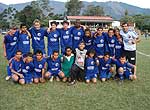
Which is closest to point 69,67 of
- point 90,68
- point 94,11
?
point 90,68

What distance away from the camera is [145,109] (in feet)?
19.4

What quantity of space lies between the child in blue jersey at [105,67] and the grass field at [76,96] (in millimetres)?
328

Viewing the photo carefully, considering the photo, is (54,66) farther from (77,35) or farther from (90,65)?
(77,35)

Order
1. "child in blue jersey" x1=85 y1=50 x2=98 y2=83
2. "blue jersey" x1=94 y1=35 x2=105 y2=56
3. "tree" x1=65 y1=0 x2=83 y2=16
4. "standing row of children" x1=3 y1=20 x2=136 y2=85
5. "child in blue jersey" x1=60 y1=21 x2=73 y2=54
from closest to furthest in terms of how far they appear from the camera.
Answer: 1. "standing row of children" x1=3 y1=20 x2=136 y2=85
2. "child in blue jersey" x1=85 y1=50 x2=98 y2=83
3. "blue jersey" x1=94 y1=35 x2=105 y2=56
4. "child in blue jersey" x1=60 y1=21 x2=73 y2=54
5. "tree" x1=65 y1=0 x2=83 y2=16

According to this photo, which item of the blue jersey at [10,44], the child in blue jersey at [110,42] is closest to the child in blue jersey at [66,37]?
the child in blue jersey at [110,42]

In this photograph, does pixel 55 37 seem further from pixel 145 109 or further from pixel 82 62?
pixel 145 109

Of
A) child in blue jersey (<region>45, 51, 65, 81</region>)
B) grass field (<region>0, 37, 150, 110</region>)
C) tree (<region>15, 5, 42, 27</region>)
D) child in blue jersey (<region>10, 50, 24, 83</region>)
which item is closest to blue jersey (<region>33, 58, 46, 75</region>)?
child in blue jersey (<region>45, 51, 65, 81</region>)

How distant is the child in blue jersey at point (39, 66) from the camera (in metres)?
8.23

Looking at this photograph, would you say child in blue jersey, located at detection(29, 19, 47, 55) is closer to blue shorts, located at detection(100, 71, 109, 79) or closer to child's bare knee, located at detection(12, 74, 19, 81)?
child's bare knee, located at detection(12, 74, 19, 81)

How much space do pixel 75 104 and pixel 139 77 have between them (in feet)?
11.3

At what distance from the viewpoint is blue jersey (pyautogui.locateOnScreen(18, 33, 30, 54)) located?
859 centimetres

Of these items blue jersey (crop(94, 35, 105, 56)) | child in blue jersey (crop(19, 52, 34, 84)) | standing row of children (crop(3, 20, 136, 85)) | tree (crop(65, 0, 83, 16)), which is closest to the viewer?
child in blue jersey (crop(19, 52, 34, 84))

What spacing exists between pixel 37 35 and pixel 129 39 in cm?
252

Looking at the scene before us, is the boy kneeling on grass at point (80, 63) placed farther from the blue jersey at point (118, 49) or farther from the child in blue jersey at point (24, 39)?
the child in blue jersey at point (24, 39)
